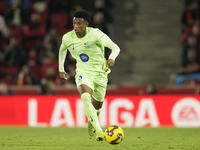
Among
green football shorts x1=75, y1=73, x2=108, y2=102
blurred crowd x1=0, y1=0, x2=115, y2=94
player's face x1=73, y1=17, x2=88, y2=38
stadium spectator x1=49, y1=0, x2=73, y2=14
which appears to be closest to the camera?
player's face x1=73, y1=17, x2=88, y2=38

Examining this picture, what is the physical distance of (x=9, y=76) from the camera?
14367mm

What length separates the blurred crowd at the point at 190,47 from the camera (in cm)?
1302

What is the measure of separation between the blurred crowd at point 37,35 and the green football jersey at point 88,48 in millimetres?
5276

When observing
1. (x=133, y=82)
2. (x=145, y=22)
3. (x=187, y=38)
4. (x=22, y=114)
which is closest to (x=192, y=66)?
(x=187, y=38)

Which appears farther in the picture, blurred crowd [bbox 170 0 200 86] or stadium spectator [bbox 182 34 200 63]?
stadium spectator [bbox 182 34 200 63]

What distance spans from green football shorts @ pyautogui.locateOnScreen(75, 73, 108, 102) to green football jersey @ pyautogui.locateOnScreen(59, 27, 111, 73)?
100 millimetres

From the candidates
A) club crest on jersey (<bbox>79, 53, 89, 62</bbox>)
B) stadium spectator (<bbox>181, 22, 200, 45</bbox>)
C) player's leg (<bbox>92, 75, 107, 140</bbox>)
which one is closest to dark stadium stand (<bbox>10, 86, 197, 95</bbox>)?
stadium spectator (<bbox>181, 22, 200, 45</bbox>)

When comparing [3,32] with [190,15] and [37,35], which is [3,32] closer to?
[37,35]

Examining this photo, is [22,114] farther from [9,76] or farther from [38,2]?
[38,2]

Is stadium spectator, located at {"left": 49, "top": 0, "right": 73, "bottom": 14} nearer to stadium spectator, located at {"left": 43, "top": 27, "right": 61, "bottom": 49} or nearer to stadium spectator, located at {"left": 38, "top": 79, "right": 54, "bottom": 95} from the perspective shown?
stadium spectator, located at {"left": 43, "top": 27, "right": 61, "bottom": 49}

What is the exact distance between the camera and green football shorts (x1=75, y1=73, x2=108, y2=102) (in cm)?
735

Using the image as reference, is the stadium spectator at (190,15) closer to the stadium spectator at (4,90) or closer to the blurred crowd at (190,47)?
the blurred crowd at (190,47)

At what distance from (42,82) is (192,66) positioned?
14.2 ft

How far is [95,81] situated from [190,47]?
6790 mm
